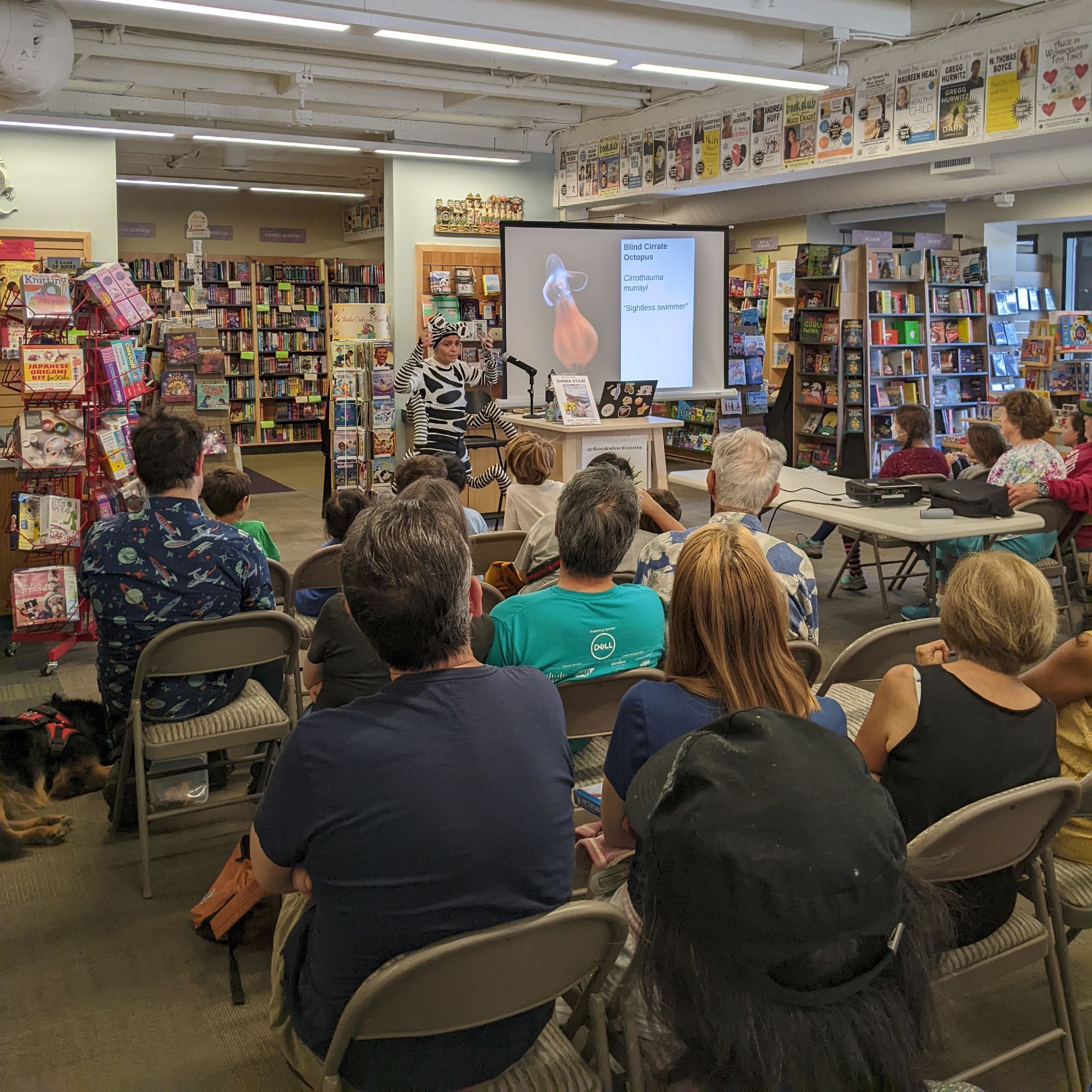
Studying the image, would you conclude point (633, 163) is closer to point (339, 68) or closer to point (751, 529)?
point (339, 68)

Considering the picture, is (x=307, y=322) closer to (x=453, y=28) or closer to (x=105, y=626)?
(x=453, y=28)

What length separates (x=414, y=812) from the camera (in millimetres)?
1338

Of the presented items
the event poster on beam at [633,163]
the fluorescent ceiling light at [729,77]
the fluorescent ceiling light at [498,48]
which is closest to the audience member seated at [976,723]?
the fluorescent ceiling light at [498,48]

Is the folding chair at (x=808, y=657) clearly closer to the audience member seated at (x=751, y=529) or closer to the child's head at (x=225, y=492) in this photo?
the audience member seated at (x=751, y=529)

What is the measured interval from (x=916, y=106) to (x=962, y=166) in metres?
0.83

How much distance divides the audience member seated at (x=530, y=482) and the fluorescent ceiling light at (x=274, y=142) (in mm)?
5461

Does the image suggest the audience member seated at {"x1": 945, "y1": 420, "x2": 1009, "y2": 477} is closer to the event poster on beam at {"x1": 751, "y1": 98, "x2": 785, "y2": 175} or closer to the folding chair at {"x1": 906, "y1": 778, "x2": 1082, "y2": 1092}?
the event poster on beam at {"x1": 751, "y1": 98, "x2": 785, "y2": 175}

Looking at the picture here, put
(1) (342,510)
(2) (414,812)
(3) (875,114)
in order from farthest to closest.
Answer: (3) (875,114), (1) (342,510), (2) (414,812)

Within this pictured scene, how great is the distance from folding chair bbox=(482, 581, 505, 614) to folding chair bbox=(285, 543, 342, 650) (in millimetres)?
717

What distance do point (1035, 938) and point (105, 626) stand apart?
2422mm

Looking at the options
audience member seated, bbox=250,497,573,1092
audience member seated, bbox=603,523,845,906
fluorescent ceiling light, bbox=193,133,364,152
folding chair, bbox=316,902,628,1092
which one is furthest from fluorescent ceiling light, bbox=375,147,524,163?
folding chair, bbox=316,902,628,1092

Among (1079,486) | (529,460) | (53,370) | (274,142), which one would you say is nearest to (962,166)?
(1079,486)

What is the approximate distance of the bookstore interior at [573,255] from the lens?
15.9 ft

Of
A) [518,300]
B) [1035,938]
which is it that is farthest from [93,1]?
[1035,938]
